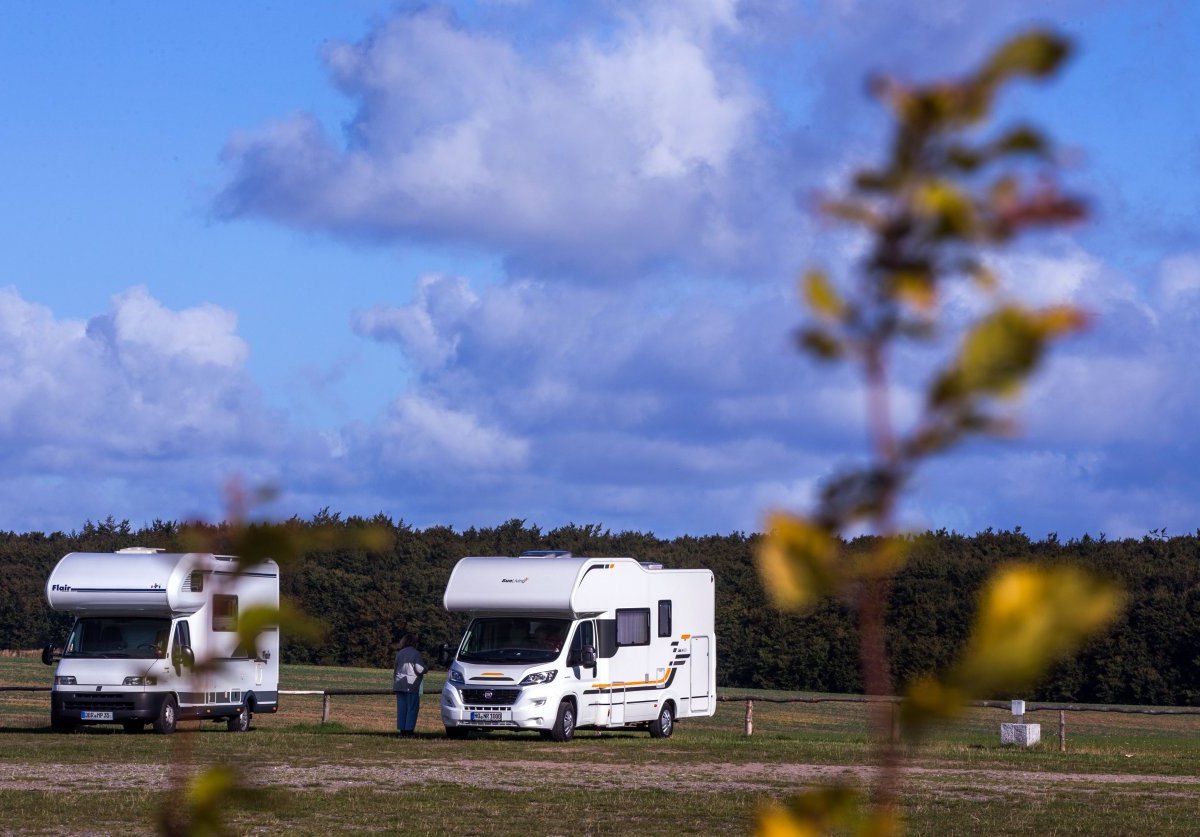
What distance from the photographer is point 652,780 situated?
19.9 metres

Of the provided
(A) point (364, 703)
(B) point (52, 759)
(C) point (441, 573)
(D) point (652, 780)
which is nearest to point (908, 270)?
(D) point (652, 780)

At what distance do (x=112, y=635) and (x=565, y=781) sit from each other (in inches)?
382

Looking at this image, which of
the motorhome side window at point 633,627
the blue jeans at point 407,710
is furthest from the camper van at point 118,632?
the motorhome side window at point 633,627

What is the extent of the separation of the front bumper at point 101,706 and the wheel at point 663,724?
766 centimetres

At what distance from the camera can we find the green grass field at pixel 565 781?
15.6 meters

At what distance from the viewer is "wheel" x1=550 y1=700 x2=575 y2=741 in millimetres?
25203

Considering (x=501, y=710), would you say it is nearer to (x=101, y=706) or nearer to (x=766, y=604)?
(x=101, y=706)

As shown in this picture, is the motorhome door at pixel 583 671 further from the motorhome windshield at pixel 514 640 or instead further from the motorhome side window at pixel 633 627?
the motorhome side window at pixel 633 627

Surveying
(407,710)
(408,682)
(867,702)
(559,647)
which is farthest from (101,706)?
(867,702)

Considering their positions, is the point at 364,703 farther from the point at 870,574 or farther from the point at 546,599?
the point at 870,574

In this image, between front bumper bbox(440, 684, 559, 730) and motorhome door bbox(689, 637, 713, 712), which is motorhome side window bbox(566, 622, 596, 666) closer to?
front bumper bbox(440, 684, 559, 730)

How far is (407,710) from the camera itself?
27.6 metres

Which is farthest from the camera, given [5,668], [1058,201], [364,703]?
[5,668]

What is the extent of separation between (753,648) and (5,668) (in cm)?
2105
